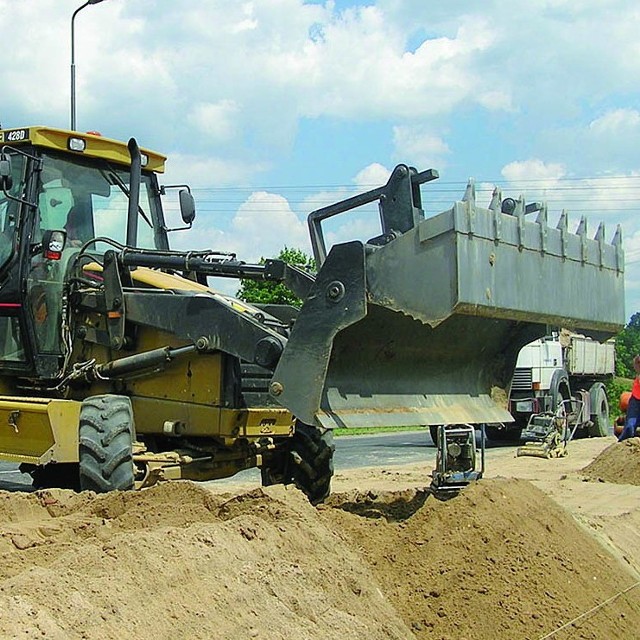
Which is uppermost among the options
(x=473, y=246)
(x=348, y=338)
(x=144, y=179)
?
(x=144, y=179)

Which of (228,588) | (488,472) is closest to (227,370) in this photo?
(228,588)

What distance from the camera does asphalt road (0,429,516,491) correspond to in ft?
42.6

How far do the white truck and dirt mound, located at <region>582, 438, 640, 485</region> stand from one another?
12.5 feet

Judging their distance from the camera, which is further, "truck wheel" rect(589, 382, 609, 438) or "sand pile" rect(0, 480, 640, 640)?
"truck wheel" rect(589, 382, 609, 438)

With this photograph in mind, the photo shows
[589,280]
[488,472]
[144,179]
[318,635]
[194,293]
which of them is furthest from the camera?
[488,472]

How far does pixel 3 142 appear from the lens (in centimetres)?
856

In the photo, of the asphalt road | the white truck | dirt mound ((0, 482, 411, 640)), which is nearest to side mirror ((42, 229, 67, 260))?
dirt mound ((0, 482, 411, 640))

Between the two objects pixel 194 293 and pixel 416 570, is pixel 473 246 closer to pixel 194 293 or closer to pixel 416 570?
pixel 416 570

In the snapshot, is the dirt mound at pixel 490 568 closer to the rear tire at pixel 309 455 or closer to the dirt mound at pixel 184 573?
the dirt mound at pixel 184 573

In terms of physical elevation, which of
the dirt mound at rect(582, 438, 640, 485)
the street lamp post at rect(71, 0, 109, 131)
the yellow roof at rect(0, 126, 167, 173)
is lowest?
the dirt mound at rect(582, 438, 640, 485)

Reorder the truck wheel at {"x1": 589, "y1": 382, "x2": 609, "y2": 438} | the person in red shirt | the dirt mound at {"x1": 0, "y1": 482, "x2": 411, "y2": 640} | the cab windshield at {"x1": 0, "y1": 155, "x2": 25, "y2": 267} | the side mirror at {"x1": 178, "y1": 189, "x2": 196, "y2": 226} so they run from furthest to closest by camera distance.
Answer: the truck wheel at {"x1": 589, "y1": 382, "x2": 609, "y2": 438} < the person in red shirt < the side mirror at {"x1": 178, "y1": 189, "x2": 196, "y2": 226} < the cab windshield at {"x1": 0, "y1": 155, "x2": 25, "y2": 267} < the dirt mound at {"x1": 0, "y1": 482, "x2": 411, "y2": 640}

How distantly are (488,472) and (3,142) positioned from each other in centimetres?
883

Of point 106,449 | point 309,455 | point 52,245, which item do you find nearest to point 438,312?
point 106,449

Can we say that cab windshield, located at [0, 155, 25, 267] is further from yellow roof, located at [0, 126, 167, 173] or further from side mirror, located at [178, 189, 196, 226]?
side mirror, located at [178, 189, 196, 226]
